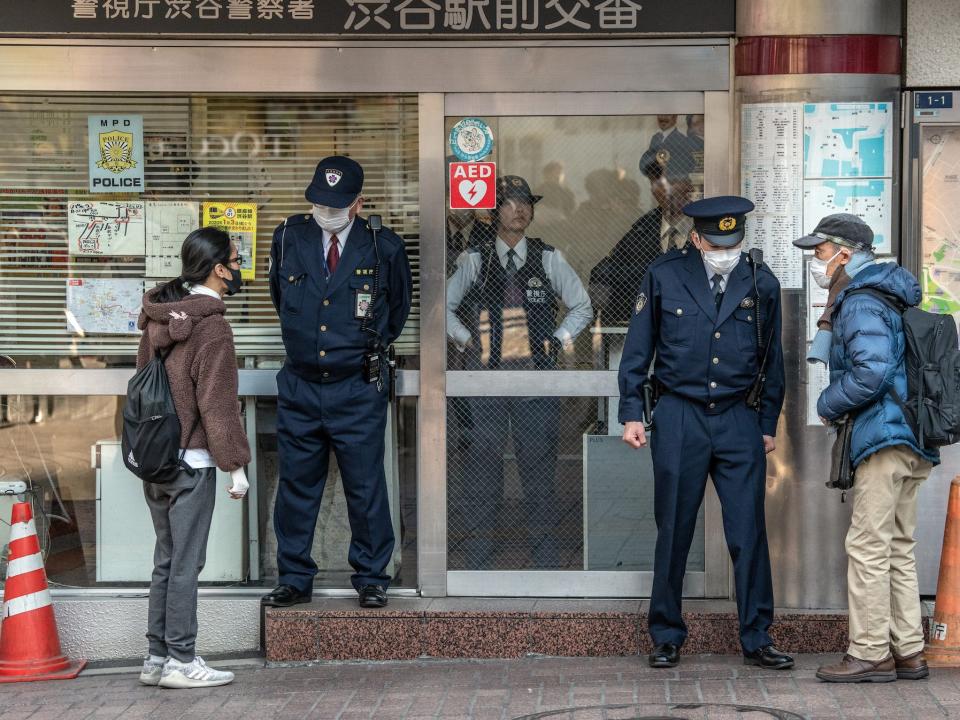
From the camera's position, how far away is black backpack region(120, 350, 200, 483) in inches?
224

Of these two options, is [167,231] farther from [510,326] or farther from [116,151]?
[510,326]

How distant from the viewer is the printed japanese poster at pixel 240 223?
680 centimetres

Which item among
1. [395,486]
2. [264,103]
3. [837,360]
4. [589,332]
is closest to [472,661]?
[395,486]

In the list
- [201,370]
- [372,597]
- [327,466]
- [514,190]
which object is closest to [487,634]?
[372,597]

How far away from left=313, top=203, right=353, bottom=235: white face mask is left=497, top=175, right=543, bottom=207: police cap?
77 cm

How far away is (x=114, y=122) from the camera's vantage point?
6.77 m

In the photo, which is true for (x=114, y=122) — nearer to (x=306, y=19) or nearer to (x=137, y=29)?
(x=137, y=29)

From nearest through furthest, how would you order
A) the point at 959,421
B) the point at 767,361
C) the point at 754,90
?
the point at 959,421 → the point at 767,361 → the point at 754,90

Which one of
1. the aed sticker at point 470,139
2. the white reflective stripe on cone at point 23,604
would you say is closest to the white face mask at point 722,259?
the aed sticker at point 470,139

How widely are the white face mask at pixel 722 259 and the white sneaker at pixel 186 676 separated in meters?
2.81

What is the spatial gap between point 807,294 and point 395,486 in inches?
86.7

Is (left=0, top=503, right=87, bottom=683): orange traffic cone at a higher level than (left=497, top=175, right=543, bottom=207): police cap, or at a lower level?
lower

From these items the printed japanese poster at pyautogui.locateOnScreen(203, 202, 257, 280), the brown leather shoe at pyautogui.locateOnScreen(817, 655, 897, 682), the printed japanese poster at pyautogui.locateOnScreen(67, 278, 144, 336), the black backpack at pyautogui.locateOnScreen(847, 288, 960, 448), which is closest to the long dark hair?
the printed japanese poster at pyautogui.locateOnScreen(203, 202, 257, 280)

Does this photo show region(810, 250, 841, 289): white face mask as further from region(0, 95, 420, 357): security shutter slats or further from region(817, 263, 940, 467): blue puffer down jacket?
region(0, 95, 420, 357): security shutter slats
